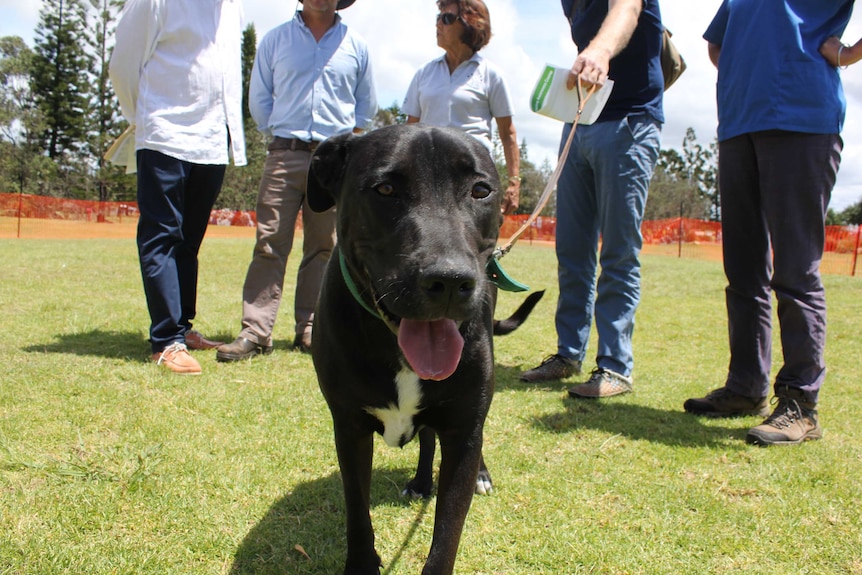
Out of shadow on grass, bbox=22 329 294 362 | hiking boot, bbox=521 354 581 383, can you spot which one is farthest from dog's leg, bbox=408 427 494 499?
shadow on grass, bbox=22 329 294 362

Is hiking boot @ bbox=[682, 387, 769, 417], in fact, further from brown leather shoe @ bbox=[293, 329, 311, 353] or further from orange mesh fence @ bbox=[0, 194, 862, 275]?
orange mesh fence @ bbox=[0, 194, 862, 275]

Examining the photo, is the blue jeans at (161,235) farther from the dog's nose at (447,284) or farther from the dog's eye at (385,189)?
the dog's nose at (447,284)

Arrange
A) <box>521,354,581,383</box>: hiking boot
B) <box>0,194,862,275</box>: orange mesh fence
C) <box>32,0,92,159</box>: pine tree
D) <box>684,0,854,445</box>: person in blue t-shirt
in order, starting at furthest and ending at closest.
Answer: <box>32,0,92,159</box>: pine tree
<box>0,194,862,275</box>: orange mesh fence
<box>521,354,581,383</box>: hiking boot
<box>684,0,854,445</box>: person in blue t-shirt

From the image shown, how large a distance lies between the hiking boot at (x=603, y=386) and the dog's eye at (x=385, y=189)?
237cm

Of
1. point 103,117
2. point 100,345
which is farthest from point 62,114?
point 100,345

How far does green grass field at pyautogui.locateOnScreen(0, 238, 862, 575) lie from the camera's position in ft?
6.49

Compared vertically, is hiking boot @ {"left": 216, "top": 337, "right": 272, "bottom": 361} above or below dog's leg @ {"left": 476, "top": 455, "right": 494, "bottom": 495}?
above

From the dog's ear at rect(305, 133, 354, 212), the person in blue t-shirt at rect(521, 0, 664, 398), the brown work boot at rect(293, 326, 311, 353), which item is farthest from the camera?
the brown work boot at rect(293, 326, 311, 353)

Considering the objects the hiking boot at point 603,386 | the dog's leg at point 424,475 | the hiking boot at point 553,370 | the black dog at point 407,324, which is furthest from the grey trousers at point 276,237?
the black dog at point 407,324

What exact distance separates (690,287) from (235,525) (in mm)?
10288

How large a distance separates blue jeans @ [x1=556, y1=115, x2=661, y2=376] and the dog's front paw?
1.71 metres

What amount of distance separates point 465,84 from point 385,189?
2.76 metres

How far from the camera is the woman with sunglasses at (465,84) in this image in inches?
166

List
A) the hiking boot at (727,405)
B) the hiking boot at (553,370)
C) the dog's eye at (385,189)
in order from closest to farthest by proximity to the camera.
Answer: the dog's eye at (385,189)
the hiking boot at (727,405)
the hiking boot at (553,370)
